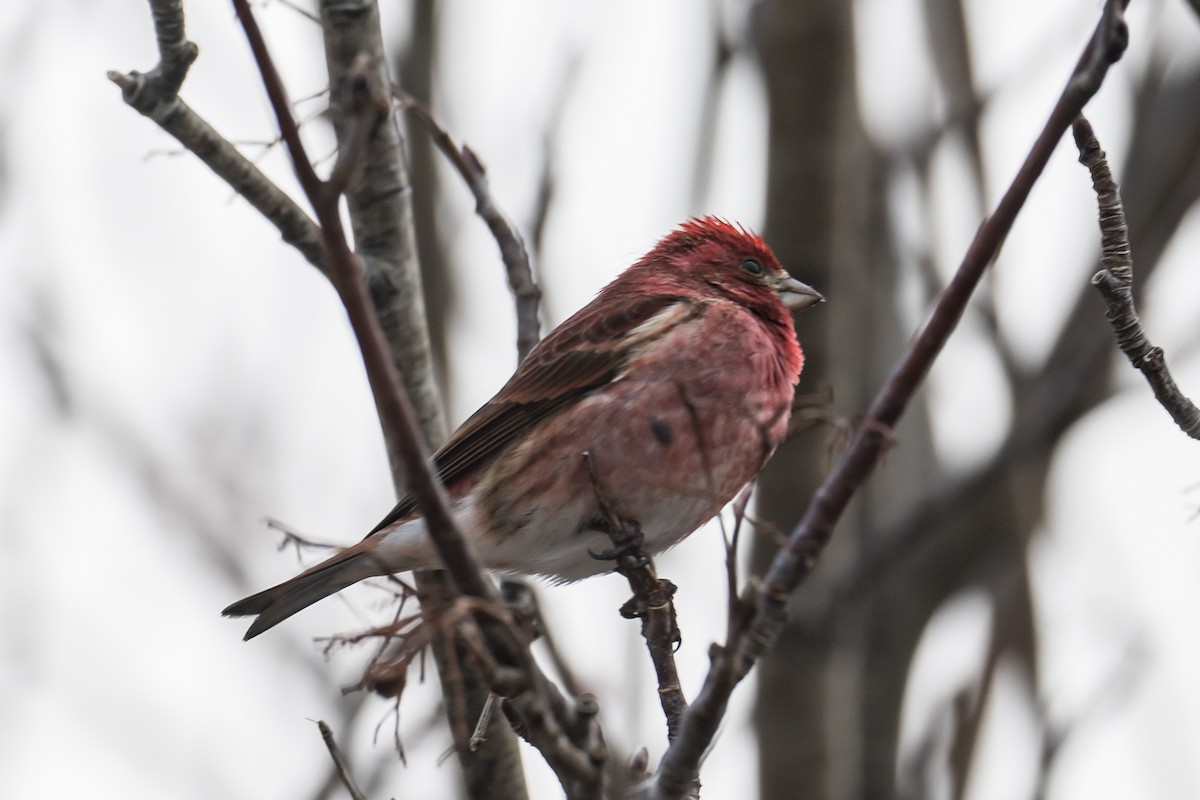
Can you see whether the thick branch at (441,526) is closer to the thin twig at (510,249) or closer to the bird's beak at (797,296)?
the thin twig at (510,249)

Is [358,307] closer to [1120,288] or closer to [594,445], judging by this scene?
[1120,288]

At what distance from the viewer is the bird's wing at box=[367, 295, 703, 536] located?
588 cm

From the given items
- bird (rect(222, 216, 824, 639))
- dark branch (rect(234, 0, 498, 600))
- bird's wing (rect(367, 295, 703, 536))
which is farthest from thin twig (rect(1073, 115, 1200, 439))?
bird's wing (rect(367, 295, 703, 536))

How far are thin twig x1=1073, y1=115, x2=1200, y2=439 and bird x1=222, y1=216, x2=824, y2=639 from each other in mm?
1865

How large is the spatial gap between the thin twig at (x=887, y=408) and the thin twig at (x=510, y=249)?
294 centimetres

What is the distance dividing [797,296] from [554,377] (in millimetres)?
1416

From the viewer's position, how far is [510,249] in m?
5.73

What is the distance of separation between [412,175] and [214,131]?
2.94 meters

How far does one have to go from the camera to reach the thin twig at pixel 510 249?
5.67m

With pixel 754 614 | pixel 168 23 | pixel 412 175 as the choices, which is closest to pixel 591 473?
pixel 754 614

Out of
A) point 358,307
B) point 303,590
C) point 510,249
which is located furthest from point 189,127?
point 358,307

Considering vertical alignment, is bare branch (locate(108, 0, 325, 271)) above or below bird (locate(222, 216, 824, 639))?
above

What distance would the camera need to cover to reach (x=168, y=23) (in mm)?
4258

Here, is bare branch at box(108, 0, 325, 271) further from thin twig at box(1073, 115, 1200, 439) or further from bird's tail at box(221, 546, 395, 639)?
thin twig at box(1073, 115, 1200, 439)
